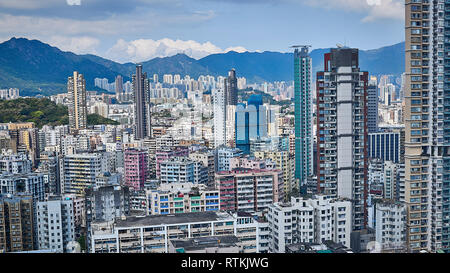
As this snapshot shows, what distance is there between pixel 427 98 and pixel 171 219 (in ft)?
9.14

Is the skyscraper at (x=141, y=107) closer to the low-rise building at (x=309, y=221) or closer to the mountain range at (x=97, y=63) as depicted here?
the mountain range at (x=97, y=63)

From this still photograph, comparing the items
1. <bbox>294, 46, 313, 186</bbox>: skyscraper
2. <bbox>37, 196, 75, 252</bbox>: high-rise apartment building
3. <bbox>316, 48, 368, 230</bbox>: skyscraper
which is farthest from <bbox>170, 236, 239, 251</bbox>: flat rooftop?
<bbox>294, 46, 313, 186</bbox>: skyscraper

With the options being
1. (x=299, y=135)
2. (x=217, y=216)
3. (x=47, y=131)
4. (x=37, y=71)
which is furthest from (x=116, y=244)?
(x=47, y=131)

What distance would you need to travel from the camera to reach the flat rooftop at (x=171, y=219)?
4.02 meters

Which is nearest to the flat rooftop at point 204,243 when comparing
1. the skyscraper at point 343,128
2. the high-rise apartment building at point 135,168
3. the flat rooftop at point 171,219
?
the flat rooftop at point 171,219

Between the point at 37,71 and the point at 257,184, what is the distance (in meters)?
3.57

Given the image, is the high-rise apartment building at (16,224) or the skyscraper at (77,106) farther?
the skyscraper at (77,106)

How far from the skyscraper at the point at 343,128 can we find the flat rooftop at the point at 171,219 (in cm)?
187

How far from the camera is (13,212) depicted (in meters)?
4.82

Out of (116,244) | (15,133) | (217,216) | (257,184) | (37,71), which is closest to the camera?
(116,244)

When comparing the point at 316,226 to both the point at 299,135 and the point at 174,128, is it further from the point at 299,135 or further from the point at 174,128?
the point at 174,128

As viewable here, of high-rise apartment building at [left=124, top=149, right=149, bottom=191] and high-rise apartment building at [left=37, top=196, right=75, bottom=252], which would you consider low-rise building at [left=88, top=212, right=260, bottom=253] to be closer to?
high-rise apartment building at [left=37, top=196, right=75, bottom=252]

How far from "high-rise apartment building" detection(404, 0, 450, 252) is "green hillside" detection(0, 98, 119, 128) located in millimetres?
6332
